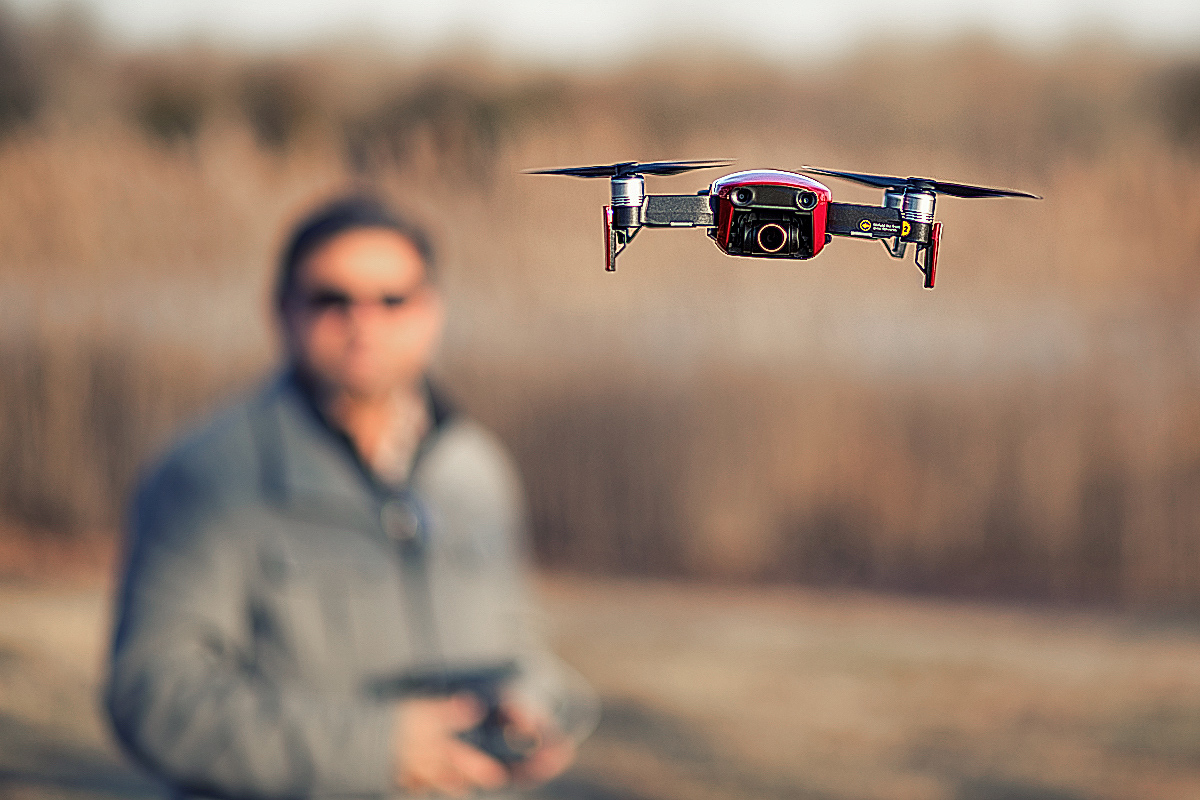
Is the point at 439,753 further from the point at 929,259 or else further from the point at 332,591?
the point at 929,259

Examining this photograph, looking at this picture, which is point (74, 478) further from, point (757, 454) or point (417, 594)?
point (417, 594)

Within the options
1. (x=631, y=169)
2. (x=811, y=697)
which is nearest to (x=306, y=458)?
(x=631, y=169)

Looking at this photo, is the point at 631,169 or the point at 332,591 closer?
the point at 631,169

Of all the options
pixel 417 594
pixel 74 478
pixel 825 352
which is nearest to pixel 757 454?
pixel 825 352

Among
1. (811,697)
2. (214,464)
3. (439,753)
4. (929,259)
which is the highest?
(929,259)

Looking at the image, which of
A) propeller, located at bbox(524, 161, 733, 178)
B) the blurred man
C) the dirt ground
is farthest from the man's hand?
the dirt ground

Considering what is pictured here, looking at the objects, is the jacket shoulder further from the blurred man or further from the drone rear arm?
the drone rear arm
